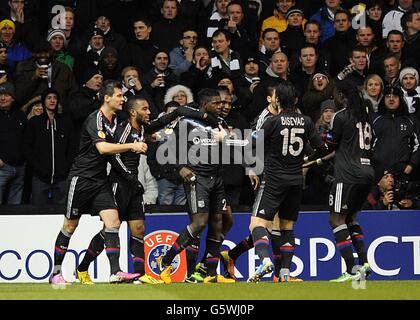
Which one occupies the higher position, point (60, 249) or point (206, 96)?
point (206, 96)

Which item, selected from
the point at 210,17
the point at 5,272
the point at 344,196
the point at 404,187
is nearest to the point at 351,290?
the point at 344,196

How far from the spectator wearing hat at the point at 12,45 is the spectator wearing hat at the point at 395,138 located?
558 cm

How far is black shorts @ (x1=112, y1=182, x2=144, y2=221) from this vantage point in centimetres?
1548

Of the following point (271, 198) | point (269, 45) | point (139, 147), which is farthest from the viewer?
point (269, 45)

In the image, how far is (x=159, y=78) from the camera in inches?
742

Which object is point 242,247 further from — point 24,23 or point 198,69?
point 24,23

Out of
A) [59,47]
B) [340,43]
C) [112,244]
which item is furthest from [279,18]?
[112,244]

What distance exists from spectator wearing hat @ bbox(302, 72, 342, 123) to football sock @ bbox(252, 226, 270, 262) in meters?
3.92

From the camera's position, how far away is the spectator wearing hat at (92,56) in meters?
19.4

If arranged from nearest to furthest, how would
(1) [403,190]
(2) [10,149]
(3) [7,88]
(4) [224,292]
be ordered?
(4) [224,292], (1) [403,190], (2) [10,149], (3) [7,88]

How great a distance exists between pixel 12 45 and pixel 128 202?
17.5ft

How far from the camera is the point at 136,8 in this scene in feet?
67.9

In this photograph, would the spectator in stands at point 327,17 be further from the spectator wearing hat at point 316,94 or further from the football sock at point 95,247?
the football sock at point 95,247

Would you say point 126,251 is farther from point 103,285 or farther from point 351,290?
point 351,290
